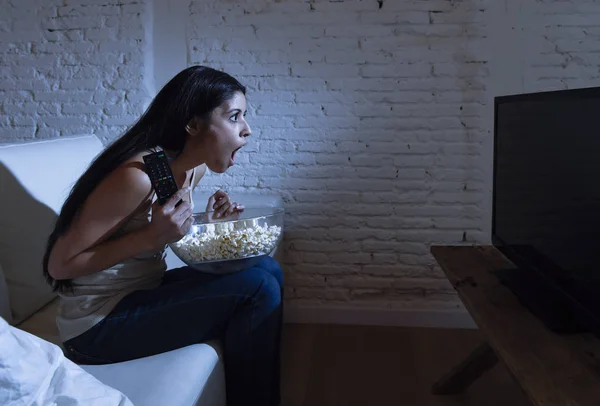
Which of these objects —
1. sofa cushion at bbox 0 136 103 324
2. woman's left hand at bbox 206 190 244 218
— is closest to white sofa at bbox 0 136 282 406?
sofa cushion at bbox 0 136 103 324

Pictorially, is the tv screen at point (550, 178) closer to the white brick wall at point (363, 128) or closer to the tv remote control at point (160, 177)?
the white brick wall at point (363, 128)

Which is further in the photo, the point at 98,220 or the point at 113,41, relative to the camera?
the point at 113,41

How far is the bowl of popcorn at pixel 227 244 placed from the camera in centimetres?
136

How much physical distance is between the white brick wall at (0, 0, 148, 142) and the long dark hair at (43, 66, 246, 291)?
1002 mm

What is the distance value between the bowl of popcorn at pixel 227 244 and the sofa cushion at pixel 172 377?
21 cm

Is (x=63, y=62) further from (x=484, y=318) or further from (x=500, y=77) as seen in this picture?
(x=484, y=318)

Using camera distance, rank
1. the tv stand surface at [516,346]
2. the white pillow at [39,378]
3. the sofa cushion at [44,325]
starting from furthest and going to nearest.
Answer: the sofa cushion at [44,325], the tv stand surface at [516,346], the white pillow at [39,378]

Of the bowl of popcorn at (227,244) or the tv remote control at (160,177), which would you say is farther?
the bowl of popcorn at (227,244)

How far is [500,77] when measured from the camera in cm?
216

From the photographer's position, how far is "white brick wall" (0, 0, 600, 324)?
7.07 feet

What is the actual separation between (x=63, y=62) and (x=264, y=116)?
875 mm

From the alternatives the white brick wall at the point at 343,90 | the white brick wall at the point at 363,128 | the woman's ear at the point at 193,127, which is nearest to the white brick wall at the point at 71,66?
the white brick wall at the point at 343,90

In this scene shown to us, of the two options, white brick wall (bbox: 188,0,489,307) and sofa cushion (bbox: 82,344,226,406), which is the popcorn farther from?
white brick wall (bbox: 188,0,489,307)

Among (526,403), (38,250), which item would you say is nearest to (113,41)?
(38,250)
